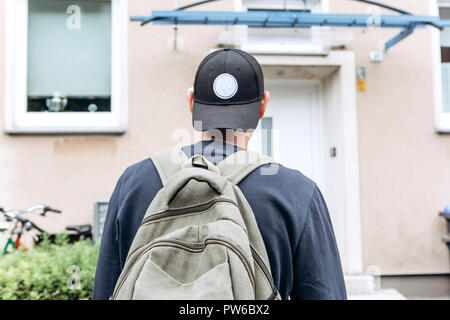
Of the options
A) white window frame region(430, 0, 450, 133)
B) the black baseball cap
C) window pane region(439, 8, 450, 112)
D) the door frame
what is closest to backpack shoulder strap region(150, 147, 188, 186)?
the black baseball cap

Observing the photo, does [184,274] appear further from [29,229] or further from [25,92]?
[25,92]

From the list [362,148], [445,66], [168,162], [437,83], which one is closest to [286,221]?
[168,162]

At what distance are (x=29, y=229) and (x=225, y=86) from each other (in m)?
3.54

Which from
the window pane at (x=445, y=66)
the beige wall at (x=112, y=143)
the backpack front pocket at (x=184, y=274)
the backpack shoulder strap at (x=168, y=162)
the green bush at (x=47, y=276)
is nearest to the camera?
the backpack front pocket at (x=184, y=274)

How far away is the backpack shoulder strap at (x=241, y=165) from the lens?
43.1 inches

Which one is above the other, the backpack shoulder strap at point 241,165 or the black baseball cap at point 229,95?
the black baseball cap at point 229,95

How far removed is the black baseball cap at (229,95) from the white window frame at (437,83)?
434 centimetres

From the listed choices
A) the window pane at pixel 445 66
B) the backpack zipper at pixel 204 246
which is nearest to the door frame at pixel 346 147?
the window pane at pixel 445 66

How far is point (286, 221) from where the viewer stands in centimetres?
110

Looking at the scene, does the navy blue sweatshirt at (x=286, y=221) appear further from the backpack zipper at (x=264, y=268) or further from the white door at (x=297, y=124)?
the white door at (x=297, y=124)

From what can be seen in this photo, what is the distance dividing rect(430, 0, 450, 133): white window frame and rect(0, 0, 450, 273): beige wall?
0.07 metres

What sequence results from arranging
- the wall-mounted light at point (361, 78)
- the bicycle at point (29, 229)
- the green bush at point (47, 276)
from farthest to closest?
the wall-mounted light at point (361, 78) → the bicycle at point (29, 229) → the green bush at point (47, 276)

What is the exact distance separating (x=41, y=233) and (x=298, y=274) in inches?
151
